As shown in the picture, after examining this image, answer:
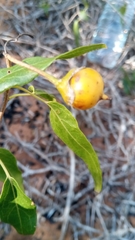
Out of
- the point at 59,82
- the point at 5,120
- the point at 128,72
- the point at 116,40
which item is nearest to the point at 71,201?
the point at 5,120

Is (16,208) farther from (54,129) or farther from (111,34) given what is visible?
(111,34)

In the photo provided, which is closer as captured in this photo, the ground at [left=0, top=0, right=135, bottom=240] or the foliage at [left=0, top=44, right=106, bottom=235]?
the foliage at [left=0, top=44, right=106, bottom=235]

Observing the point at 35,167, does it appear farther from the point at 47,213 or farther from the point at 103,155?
the point at 103,155

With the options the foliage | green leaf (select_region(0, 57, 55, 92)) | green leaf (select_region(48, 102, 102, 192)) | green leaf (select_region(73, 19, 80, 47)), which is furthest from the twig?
green leaf (select_region(0, 57, 55, 92))

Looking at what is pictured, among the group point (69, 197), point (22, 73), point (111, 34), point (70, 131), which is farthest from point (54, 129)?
point (111, 34)

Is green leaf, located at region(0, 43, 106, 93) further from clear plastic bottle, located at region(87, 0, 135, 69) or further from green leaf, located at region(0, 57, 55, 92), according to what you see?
clear plastic bottle, located at region(87, 0, 135, 69)
